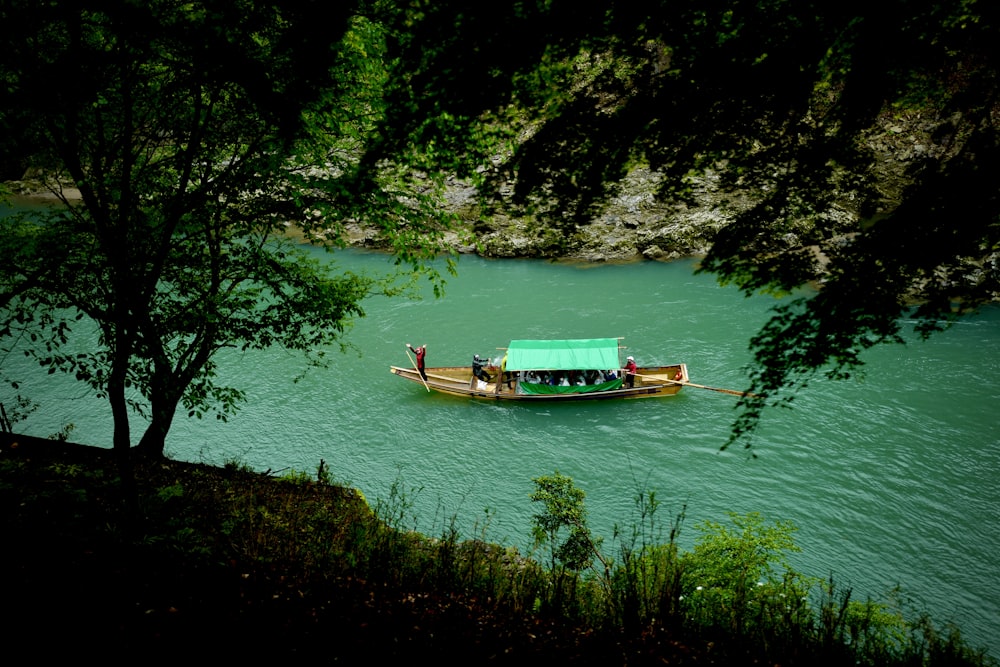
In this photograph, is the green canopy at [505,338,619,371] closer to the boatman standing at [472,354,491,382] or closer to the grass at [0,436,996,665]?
the boatman standing at [472,354,491,382]

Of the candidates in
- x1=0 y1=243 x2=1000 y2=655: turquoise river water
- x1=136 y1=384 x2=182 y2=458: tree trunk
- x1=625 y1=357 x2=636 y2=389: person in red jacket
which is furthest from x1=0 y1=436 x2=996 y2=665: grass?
x1=625 y1=357 x2=636 y2=389: person in red jacket

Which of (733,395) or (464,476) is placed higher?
(733,395)

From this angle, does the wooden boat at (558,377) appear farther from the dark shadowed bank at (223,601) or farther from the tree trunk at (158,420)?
the dark shadowed bank at (223,601)

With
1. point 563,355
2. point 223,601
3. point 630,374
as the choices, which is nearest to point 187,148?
point 223,601

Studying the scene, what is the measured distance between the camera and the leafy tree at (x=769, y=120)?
5008 mm

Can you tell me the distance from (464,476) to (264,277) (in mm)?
10417

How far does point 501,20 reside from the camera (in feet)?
19.8

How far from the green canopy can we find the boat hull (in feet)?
3.07

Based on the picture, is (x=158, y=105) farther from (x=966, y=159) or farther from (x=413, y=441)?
(x=413, y=441)

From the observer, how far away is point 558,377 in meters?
20.9

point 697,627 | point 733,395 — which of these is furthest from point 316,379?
point 697,627

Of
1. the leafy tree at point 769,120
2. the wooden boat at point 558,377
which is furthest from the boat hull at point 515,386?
the leafy tree at point 769,120

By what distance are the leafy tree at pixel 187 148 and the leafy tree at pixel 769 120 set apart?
90 centimetres

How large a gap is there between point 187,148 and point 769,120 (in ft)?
22.8
